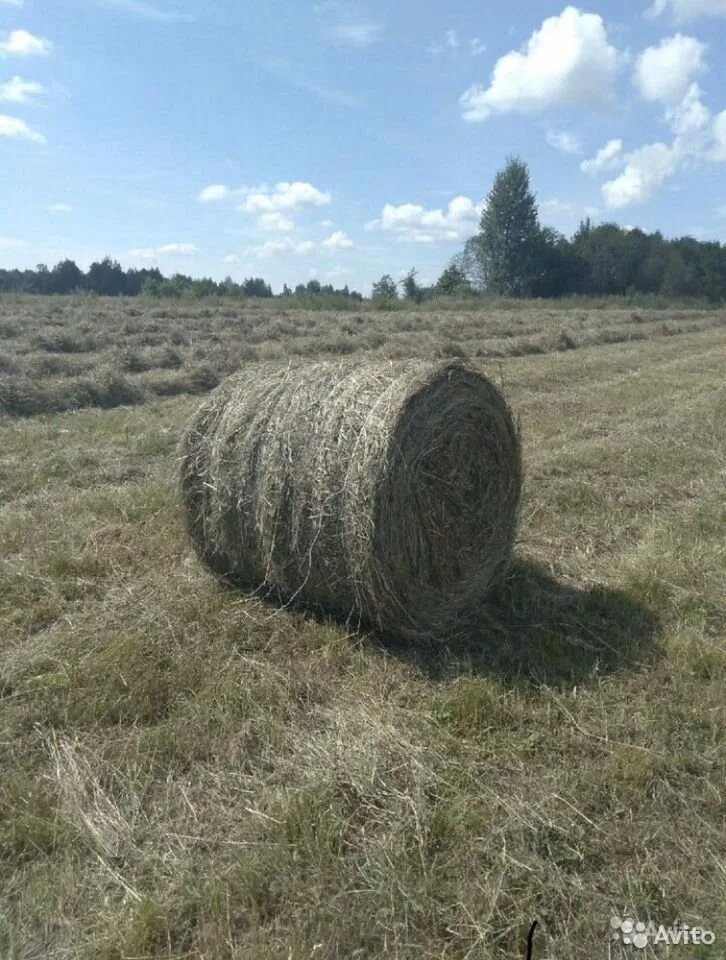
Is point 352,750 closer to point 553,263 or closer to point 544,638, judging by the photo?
point 544,638

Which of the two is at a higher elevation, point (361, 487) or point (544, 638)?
point (361, 487)

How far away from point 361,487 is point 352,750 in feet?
4.42

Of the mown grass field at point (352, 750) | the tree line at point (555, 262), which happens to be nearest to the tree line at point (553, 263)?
the tree line at point (555, 262)

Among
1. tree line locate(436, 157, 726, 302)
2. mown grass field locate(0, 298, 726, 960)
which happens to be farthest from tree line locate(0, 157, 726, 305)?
mown grass field locate(0, 298, 726, 960)

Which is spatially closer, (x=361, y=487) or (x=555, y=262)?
(x=361, y=487)

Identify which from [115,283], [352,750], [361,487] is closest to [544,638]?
[361,487]

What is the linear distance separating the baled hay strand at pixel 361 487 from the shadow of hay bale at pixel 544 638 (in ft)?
0.46

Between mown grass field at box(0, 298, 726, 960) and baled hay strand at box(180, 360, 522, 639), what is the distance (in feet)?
0.82

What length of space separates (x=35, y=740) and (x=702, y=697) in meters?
2.80

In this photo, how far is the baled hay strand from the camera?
13.6 feet

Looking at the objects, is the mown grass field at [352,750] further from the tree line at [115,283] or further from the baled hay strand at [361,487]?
the tree line at [115,283]

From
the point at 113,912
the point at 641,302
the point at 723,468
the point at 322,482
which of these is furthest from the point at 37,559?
the point at 641,302

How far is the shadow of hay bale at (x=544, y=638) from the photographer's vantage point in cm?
396

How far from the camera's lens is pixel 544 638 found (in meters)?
4.30
